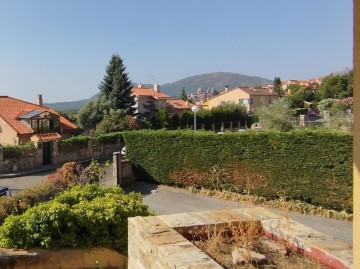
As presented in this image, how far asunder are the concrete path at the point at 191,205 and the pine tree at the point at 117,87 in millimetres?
24190

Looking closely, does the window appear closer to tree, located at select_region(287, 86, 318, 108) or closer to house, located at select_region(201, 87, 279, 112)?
house, located at select_region(201, 87, 279, 112)

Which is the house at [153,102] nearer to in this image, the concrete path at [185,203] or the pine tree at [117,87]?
the pine tree at [117,87]

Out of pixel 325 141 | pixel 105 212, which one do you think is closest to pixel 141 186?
pixel 325 141

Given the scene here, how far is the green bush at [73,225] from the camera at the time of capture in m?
6.73

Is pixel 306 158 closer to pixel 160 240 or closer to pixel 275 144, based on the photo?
pixel 275 144

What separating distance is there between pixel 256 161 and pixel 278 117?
1528 centimetres

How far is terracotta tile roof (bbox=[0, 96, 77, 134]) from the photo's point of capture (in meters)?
31.3

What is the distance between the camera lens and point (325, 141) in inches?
583

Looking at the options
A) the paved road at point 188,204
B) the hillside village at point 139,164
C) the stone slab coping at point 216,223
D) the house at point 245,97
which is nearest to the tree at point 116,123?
the hillside village at point 139,164

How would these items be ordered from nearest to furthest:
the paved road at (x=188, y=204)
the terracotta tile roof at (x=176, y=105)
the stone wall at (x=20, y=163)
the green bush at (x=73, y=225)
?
the green bush at (x=73, y=225) < the paved road at (x=188, y=204) < the stone wall at (x=20, y=163) < the terracotta tile roof at (x=176, y=105)

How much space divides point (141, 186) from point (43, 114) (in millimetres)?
18022

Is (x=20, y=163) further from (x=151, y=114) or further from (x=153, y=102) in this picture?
(x=153, y=102)

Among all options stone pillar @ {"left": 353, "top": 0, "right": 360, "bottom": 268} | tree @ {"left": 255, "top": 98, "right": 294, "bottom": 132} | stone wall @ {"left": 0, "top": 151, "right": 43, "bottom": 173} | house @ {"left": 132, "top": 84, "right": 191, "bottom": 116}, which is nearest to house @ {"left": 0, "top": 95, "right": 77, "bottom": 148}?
stone wall @ {"left": 0, "top": 151, "right": 43, "bottom": 173}

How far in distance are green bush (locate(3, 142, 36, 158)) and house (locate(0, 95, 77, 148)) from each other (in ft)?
2.28
